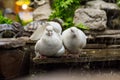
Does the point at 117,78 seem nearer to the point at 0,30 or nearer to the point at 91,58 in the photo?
the point at 91,58

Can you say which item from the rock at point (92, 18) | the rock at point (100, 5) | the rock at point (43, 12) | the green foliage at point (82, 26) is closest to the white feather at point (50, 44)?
the green foliage at point (82, 26)

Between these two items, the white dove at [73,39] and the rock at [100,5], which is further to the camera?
the rock at [100,5]

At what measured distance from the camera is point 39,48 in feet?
13.8

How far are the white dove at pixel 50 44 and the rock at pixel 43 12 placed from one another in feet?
7.03

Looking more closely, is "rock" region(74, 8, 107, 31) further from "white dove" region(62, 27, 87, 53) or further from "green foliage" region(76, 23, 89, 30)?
"white dove" region(62, 27, 87, 53)

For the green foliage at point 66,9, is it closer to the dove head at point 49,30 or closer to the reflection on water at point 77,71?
the reflection on water at point 77,71

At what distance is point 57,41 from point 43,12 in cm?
254

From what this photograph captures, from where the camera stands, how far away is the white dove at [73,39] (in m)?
4.19

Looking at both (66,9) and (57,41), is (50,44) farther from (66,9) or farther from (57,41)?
(66,9)

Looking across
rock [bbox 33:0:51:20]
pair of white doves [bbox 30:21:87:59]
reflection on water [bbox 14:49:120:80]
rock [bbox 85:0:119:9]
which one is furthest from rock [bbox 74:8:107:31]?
rock [bbox 33:0:51:20]

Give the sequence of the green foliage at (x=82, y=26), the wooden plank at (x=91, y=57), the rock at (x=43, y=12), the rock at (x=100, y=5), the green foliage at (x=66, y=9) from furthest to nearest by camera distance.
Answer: the rock at (x=43, y=12)
the green foliage at (x=66, y=9)
the rock at (x=100, y=5)
the green foliage at (x=82, y=26)
the wooden plank at (x=91, y=57)

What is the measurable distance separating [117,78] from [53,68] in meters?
0.89

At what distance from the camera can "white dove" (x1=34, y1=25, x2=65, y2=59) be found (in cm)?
407

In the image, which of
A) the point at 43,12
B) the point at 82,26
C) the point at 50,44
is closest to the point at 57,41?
the point at 50,44
